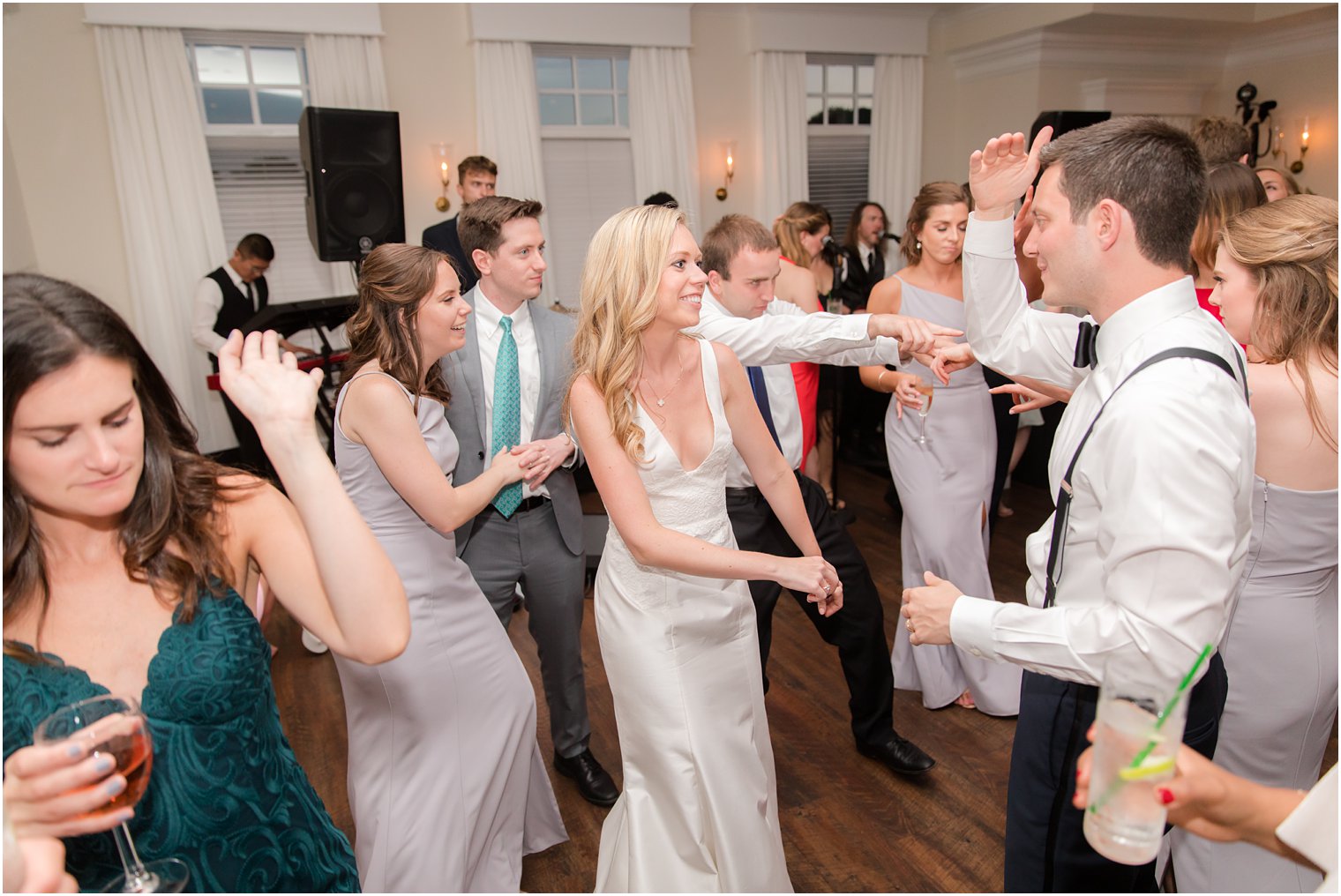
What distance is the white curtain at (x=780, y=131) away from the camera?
769 cm

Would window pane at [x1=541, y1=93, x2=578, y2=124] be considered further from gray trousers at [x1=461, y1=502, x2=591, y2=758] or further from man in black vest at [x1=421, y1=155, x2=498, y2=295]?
gray trousers at [x1=461, y1=502, x2=591, y2=758]

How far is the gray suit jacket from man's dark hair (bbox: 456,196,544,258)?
149mm

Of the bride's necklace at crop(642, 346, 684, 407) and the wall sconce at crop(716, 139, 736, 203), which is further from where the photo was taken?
the wall sconce at crop(716, 139, 736, 203)

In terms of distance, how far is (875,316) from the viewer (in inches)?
87.9

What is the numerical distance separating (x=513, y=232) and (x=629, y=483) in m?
1.02

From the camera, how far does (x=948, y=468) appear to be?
9.97 feet

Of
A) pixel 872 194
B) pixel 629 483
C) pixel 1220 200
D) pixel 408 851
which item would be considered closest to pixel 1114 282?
pixel 629 483

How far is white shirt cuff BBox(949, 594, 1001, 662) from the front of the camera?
4.69ft

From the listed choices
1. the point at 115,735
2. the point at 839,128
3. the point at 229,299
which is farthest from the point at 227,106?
the point at 115,735

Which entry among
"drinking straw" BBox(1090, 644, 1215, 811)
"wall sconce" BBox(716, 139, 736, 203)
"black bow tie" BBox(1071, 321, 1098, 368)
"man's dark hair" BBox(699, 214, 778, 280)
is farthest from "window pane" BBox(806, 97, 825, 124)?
"drinking straw" BBox(1090, 644, 1215, 811)

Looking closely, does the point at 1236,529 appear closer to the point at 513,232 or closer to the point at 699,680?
the point at 699,680

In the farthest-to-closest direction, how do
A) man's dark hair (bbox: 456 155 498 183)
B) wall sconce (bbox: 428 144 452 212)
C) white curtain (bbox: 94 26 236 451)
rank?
wall sconce (bbox: 428 144 452 212) < white curtain (bbox: 94 26 236 451) < man's dark hair (bbox: 456 155 498 183)

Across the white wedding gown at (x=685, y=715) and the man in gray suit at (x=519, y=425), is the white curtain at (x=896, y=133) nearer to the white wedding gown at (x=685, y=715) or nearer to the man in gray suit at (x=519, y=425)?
the man in gray suit at (x=519, y=425)

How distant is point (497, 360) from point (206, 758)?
1.44 metres
